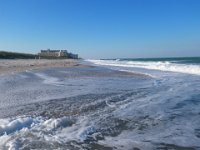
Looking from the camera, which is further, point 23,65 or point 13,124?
point 23,65

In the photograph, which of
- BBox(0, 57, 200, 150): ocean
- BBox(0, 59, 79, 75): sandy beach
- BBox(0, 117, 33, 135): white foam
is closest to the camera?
BBox(0, 57, 200, 150): ocean

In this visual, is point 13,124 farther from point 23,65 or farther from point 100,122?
point 23,65

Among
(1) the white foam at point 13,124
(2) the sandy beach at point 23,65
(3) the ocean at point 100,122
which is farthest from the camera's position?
(2) the sandy beach at point 23,65

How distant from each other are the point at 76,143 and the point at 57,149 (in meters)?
0.52

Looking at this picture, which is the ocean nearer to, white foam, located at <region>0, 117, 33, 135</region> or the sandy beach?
white foam, located at <region>0, 117, 33, 135</region>

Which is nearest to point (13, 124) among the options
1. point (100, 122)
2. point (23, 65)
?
point (100, 122)

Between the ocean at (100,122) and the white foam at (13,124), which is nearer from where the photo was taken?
the ocean at (100,122)

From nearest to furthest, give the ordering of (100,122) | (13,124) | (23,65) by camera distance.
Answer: (13,124), (100,122), (23,65)

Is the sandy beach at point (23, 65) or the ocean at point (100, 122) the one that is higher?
the ocean at point (100, 122)

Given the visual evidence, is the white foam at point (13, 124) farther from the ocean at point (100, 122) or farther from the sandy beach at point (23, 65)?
the sandy beach at point (23, 65)

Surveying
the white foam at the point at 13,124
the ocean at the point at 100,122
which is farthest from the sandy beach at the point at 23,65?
the white foam at the point at 13,124

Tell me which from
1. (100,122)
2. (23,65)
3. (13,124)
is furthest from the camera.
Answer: (23,65)

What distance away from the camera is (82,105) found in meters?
9.59

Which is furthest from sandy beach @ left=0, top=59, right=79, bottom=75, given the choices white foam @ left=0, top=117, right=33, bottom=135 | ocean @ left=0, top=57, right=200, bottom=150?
white foam @ left=0, top=117, right=33, bottom=135
